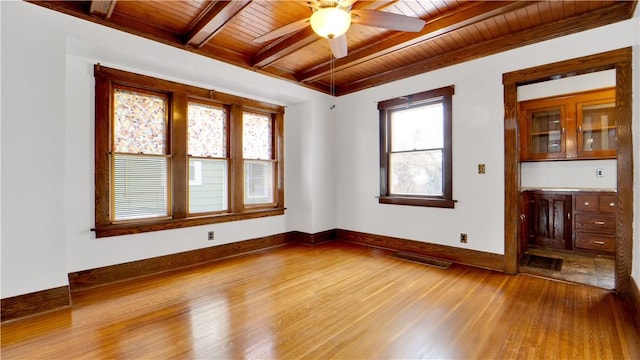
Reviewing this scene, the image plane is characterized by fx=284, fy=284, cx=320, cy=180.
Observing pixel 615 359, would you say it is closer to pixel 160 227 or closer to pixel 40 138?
pixel 160 227

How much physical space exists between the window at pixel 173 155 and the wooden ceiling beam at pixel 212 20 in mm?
712

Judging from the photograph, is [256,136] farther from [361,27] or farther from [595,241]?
[595,241]

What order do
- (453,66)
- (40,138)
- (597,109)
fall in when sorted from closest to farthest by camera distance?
(40,138) → (453,66) → (597,109)

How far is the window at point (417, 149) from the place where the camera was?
13.0 feet

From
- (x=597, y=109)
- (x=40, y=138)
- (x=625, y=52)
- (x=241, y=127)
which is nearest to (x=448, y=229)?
(x=625, y=52)

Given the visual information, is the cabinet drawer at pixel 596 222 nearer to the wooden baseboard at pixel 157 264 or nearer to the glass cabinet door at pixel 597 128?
the glass cabinet door at pixel 597 128

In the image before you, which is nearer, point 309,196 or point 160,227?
point 160,227

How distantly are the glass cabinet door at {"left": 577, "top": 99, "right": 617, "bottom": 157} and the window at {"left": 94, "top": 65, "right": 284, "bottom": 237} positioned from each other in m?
4.86

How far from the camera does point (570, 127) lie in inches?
176

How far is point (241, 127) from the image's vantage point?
4414mm

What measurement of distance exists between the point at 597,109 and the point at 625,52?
2.00 meters

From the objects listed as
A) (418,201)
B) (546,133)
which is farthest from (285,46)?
(546,133)

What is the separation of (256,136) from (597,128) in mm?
5284

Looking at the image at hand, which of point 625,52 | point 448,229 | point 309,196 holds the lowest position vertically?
point 448,229
